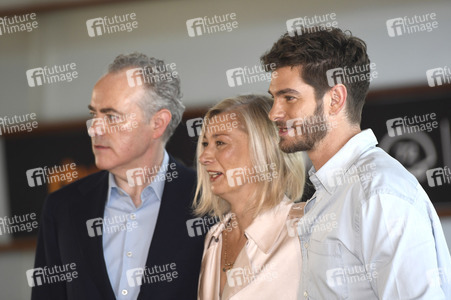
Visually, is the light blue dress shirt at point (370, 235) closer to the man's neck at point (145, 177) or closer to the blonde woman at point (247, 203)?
the blonde woman at point (247, 203)

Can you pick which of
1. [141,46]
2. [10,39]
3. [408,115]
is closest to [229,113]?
[141,46]

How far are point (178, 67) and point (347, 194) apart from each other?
4.29ft

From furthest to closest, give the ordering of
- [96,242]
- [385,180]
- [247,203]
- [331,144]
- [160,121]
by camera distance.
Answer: [160,121], [96,242], [247,203], [331,144], [385,180]

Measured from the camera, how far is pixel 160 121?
8.66 ft

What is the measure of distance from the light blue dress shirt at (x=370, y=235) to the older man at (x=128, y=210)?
0.69 m

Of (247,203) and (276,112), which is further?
(247,203)

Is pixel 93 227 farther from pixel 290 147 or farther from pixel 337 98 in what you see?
pixel 337 98

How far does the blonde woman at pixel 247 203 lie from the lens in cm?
217

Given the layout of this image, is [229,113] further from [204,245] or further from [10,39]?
[10,39]

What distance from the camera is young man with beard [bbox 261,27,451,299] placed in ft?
5.52

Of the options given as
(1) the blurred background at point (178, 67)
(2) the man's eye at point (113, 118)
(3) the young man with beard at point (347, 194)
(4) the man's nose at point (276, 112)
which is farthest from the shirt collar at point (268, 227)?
(2) the man's eye at point (113, 118)

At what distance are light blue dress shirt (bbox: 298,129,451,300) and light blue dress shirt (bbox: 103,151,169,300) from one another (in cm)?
81

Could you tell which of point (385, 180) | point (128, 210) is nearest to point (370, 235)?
point (385, 180)

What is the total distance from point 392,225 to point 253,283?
0.72m
